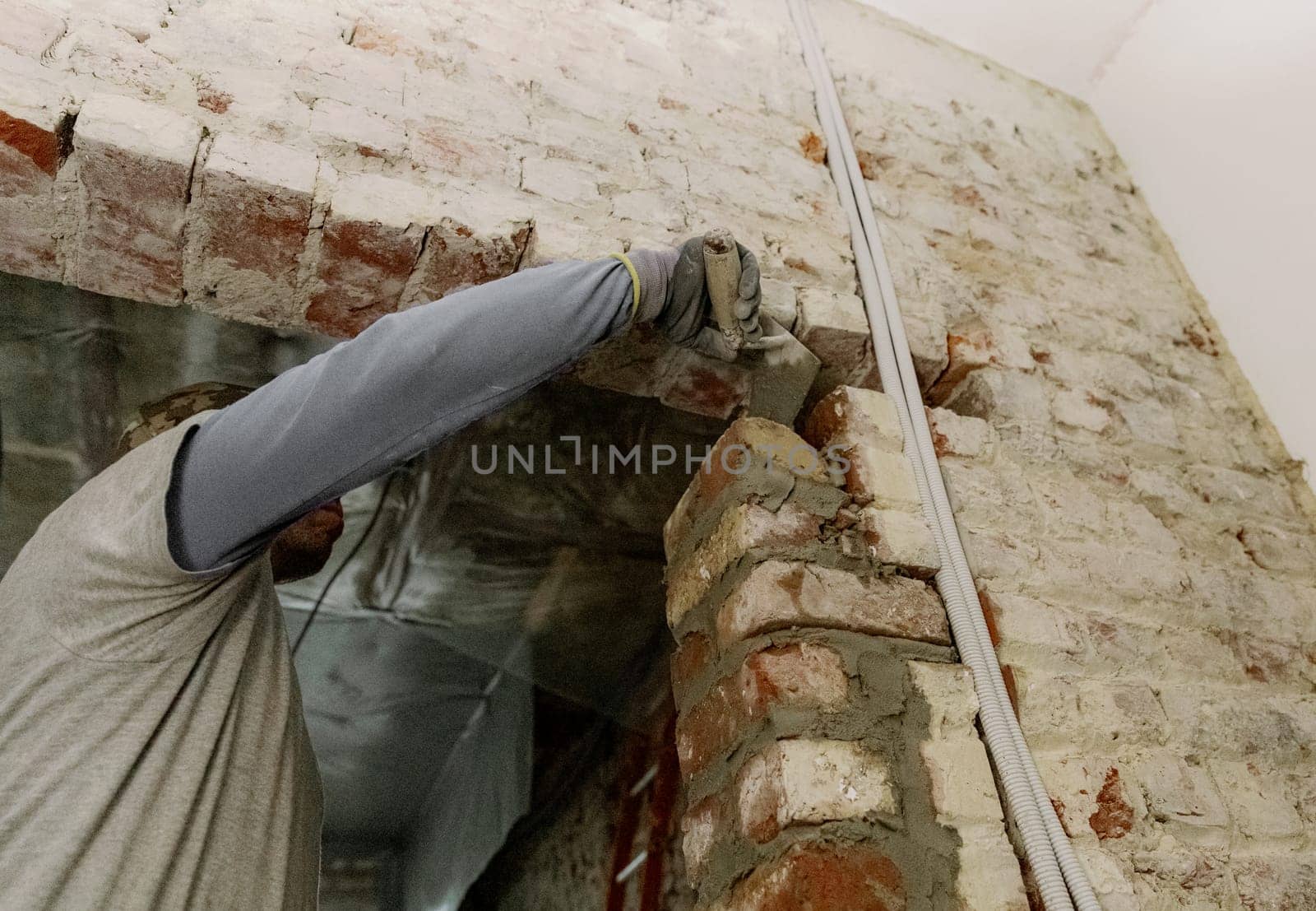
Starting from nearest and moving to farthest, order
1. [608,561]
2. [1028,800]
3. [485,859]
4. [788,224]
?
[1028,800] → [788,224] → [608,561] → [485,859]

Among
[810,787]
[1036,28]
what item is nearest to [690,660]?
[810,787]

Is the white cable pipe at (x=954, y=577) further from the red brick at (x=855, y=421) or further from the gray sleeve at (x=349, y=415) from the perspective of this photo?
the gray sleeve at (x=349, y=415)

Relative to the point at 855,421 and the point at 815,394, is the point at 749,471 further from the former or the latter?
the point at 815,394

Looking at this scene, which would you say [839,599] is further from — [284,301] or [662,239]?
[284,301]

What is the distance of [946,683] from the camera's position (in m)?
1.04

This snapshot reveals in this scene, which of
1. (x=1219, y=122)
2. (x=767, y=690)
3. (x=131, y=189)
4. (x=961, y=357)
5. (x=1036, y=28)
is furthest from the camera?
(x=1036, y=28)

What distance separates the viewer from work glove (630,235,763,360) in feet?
3.59

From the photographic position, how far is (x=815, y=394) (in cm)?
143

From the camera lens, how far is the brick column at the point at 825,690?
889mm

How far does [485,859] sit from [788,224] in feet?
8.91

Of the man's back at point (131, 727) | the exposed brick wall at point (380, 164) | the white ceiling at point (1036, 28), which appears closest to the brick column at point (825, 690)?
the exposed brick wall at point (380, 164)

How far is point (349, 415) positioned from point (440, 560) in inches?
66.0

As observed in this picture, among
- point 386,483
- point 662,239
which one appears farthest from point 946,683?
point 386,483

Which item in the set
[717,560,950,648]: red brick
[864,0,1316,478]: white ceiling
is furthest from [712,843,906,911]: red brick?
[864,0,1316,478]: white ceiling
